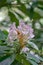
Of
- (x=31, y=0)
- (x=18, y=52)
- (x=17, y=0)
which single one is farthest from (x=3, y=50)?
(x=31, y=0)

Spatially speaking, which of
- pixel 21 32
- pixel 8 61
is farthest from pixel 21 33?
pixel 8 61

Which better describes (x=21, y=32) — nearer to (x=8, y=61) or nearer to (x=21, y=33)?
(x=21, y=33)

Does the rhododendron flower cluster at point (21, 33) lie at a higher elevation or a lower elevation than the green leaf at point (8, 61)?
higher

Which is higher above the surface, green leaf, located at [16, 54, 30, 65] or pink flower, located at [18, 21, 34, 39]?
pink flower, located at [18, 21, 34, 39]

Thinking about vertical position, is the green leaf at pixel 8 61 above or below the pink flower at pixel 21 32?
below

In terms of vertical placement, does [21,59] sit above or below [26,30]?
below

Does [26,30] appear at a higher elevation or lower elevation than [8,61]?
higher

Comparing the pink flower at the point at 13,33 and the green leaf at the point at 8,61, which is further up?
the pink flower at the point at 13,33

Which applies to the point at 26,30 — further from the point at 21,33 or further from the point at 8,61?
the point at 8,61

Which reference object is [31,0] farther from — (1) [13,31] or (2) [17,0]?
(1) [13,31]

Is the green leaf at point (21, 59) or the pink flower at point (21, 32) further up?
the pink flower at point (21, 32)

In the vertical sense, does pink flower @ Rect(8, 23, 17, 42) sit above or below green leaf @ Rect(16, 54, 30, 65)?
above

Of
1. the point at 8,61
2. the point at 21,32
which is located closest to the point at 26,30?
the point at 21,32
